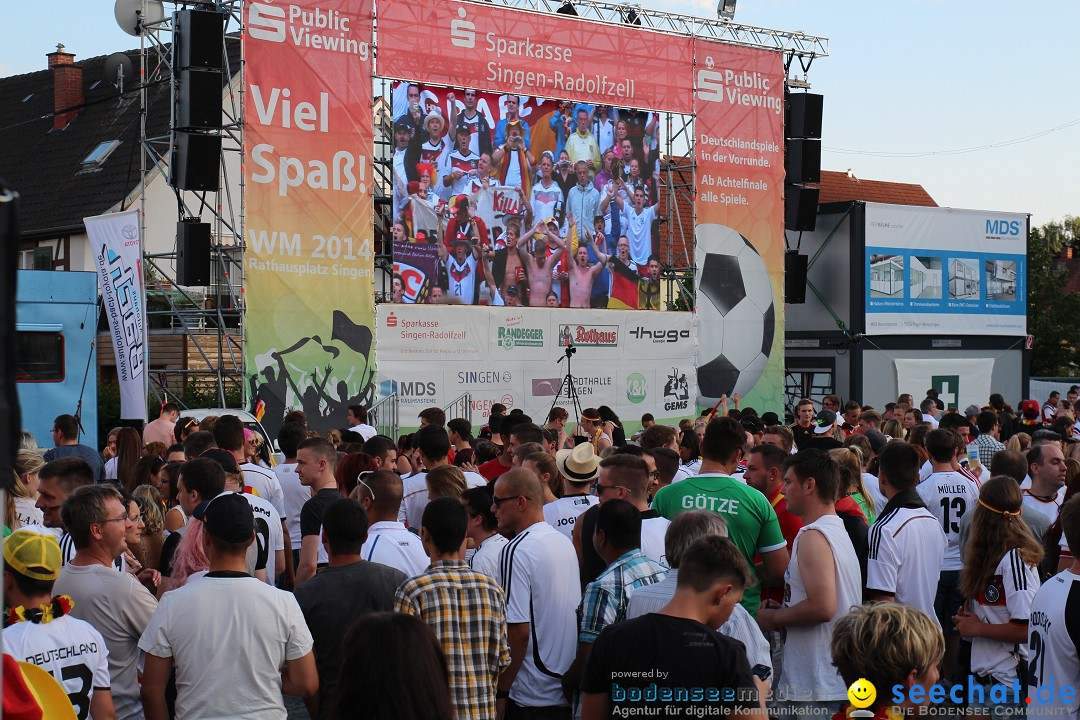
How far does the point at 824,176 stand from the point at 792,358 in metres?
16.6

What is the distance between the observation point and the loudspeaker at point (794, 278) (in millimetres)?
22953

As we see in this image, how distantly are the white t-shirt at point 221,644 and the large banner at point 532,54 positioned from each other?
48.2 ft

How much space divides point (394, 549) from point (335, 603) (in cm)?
67

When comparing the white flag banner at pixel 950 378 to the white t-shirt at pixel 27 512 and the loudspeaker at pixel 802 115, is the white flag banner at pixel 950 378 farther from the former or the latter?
the white t-shirt at pixel 27 512

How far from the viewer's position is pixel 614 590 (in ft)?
14.2

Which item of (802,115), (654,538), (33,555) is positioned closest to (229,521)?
(33,555)

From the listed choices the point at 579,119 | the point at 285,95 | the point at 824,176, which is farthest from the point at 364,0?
the point at 824,176

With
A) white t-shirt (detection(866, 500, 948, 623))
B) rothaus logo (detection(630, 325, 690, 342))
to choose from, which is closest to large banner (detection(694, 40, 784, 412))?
rothaus logo (detection(630, 325, 690, 342))

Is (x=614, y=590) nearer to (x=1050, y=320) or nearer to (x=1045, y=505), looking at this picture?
(x=1045, y=505)

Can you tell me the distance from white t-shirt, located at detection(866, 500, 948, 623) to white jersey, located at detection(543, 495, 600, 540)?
1.46 meters

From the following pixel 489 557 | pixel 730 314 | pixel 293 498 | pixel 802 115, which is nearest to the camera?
pixel 489 557

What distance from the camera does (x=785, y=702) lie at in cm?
479

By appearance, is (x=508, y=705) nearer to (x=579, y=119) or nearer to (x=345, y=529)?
(x=345, y=529)

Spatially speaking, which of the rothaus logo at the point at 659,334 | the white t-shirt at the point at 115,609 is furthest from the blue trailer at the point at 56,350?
the white t-shirt at the point at 115,609
